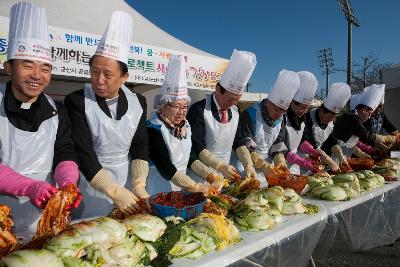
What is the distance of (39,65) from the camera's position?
6.18 ft


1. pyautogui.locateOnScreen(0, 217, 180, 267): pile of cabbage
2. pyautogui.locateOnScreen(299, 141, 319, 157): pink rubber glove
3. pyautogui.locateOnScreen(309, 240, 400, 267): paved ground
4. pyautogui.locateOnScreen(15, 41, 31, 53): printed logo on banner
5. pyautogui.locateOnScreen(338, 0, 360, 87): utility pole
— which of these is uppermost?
pyautogui.locateOnScreen(338, 0, 360, 87): utility pole

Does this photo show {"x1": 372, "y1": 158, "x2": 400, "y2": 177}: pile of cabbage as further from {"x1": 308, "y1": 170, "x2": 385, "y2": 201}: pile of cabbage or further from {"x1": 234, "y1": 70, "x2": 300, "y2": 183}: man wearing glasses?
{"x1": 234, "y1": 70, "x2": 300, "y2": 183}: man wearing glasses

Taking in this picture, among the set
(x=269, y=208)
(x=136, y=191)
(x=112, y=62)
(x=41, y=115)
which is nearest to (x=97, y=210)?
(x=136, y=191)

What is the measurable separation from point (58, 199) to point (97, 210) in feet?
3.31

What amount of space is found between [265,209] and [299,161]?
1781mm

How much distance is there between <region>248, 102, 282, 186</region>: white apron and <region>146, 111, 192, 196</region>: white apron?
923 mm

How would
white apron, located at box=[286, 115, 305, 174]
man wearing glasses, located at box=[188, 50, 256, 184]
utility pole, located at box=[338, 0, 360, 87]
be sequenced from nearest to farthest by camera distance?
man wearing glasses, located at box=[188, 50, 256, 184] → white apron, located at box=[286, 115, 305, 174] → utility pole, located at box=[338, 0, 360, 87]

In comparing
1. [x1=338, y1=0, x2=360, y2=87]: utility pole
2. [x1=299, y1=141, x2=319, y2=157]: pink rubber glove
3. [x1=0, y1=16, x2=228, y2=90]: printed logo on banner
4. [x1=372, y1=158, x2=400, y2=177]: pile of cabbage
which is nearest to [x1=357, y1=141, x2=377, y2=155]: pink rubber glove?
[x1=372, y1=158, x2=400, y2=177]: pile of cabbage

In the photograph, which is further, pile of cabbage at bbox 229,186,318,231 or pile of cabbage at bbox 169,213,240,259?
pile of cabbage at bbox 229,186,318,231

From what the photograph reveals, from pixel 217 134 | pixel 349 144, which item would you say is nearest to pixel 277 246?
pixel 217 134

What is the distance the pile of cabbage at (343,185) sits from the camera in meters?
2.58

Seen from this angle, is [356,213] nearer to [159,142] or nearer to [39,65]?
[159,142]

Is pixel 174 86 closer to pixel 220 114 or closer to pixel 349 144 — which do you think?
pixel 220 114

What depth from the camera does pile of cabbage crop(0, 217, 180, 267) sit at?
1.09 meters
